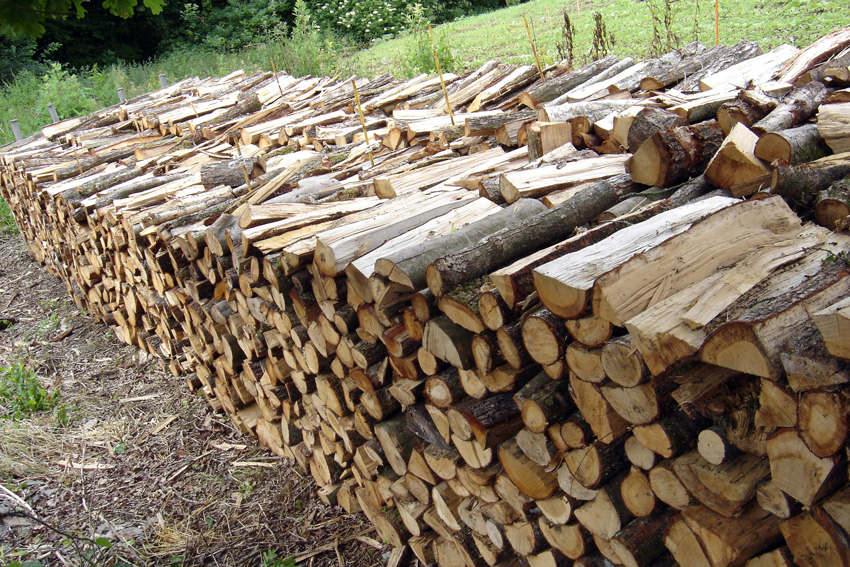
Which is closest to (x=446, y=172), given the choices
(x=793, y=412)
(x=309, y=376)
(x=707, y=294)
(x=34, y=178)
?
(x=309, y=376)

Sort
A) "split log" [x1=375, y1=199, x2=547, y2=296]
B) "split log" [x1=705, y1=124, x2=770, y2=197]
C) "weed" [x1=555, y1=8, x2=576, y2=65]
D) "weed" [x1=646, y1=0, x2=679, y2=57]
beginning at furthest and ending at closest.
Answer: "weed" [x1=646, y1=0, x2=679, y2=57] → "weed" [x1=555, y1=8, x2=576, y2=65] → "split log" [x1=705, y1=124, x2=770, y2=197] → "split log" [x1=375, y1=199, x2=547, y2=296]

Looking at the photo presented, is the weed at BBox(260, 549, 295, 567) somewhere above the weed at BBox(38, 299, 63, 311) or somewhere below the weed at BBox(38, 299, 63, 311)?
below

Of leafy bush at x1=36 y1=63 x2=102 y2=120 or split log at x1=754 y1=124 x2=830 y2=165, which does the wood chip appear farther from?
leafy bush at x1=36 y1=63 x2=102 y2=120

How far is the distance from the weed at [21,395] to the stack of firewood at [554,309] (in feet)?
3.30

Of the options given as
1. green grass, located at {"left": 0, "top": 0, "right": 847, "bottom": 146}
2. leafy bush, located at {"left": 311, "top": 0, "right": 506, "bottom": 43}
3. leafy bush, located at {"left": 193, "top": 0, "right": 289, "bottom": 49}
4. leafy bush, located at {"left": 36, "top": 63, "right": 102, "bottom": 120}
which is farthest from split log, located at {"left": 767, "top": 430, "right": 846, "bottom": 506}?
leafy bush, located at {"left": 193, "top": 0, "right": 289, "bottom": 49}

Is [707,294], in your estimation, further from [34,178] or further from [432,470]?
[34,178]

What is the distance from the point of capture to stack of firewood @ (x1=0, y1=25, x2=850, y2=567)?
168cm

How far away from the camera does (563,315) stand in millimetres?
1961

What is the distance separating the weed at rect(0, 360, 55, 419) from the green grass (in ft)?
18.8

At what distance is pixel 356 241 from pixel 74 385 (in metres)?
3.96

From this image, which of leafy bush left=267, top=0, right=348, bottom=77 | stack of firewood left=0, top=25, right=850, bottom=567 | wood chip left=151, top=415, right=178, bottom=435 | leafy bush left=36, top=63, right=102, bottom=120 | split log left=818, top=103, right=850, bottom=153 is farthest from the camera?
leafy bush left=36, top=63, right=102, bottom=120

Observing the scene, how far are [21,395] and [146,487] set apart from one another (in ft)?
5.95

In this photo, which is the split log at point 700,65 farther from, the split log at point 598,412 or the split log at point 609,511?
the split log at point 609,511

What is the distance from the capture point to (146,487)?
4152 mm
